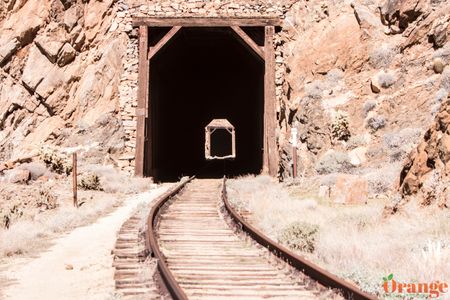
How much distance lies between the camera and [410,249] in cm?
684

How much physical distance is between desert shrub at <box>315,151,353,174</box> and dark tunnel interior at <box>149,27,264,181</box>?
8.77 meters

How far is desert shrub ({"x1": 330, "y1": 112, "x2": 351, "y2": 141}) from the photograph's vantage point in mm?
17109

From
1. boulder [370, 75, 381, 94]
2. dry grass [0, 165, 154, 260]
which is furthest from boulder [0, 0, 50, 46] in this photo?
boulder [370, 75, 381, 94]

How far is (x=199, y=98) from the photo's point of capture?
1489 inches

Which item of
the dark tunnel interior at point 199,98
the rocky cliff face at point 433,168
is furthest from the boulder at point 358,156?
the dark tunnel interior at point 199,98

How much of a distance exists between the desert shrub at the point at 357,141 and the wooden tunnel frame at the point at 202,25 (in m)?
5.44

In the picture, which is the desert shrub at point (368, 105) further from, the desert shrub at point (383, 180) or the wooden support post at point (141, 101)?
the wooden support post at point (141, 101)

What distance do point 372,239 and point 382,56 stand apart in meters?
11.8

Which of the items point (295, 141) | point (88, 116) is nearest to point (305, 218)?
point (295, 141)

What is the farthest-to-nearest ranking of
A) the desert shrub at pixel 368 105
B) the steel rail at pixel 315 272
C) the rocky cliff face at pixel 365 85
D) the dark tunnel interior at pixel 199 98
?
1. the dark tunnel interior at pixel 199 98
2. the desert shrub at pixel 368 105
3. the rocky cliff face at pixel 365 85
4. the steel rail at pixel 315 272

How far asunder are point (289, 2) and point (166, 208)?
13.5 m

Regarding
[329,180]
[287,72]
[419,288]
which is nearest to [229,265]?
[419,288]

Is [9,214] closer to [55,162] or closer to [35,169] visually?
[35,169]

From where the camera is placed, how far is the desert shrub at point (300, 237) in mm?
7926
